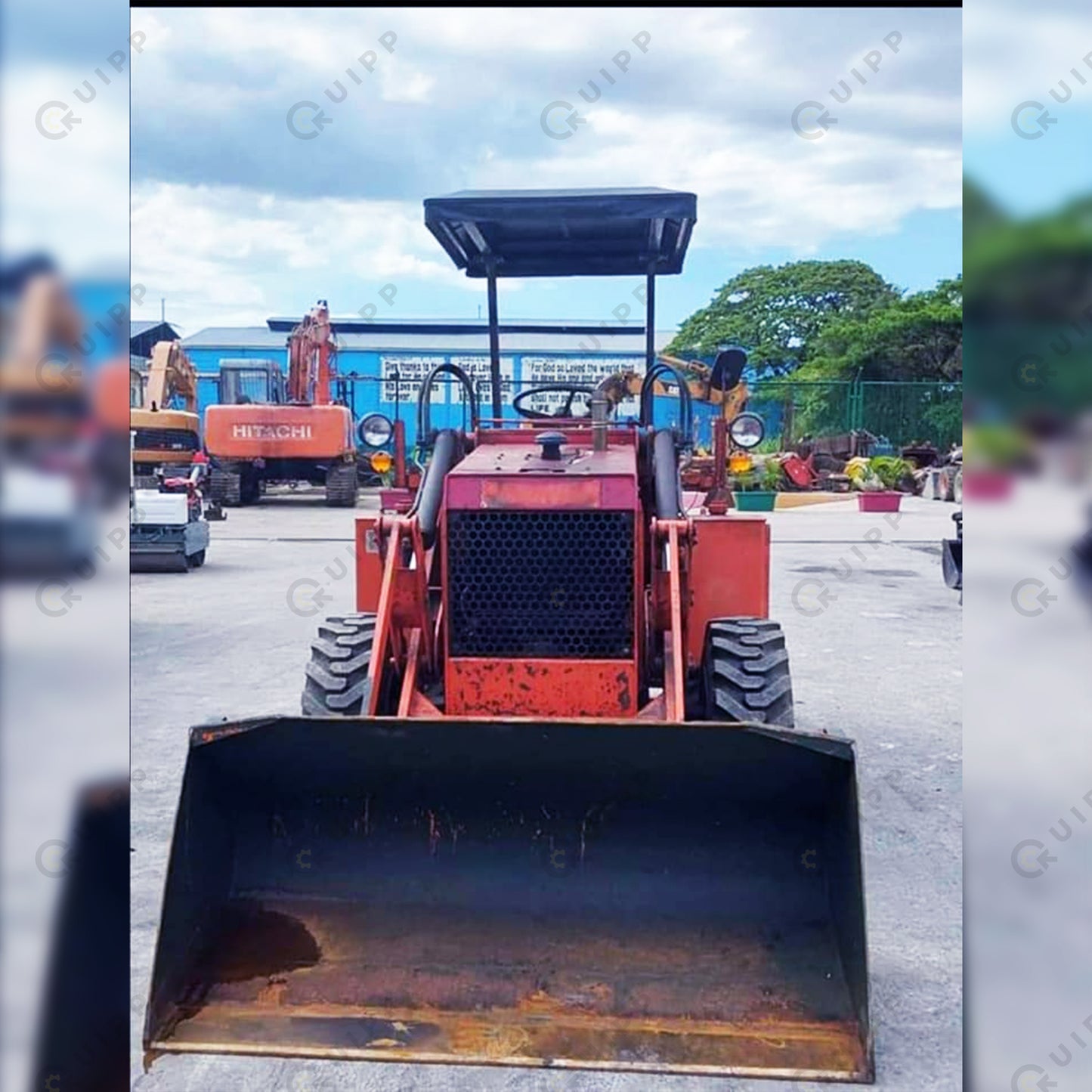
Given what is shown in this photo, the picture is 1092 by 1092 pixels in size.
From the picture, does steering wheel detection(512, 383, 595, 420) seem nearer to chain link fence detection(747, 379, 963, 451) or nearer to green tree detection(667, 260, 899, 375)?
chain link fence detection(747, 379, 963, 451)

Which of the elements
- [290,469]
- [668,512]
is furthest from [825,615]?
[290,469]

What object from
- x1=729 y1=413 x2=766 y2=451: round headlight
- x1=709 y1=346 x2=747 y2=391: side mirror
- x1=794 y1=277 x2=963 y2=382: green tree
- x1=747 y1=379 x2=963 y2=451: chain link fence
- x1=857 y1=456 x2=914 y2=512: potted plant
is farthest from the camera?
x1=794 y1=277 x2=963 y2=382: green tree

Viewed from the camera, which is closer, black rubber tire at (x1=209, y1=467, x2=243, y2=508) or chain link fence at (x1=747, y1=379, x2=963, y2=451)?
black rubber tire at (x1=209, y1=467, x2=243, y2=508)

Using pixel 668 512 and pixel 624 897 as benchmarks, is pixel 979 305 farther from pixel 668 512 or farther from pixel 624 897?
pixel 668 512

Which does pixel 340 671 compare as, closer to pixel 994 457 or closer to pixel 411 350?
pixel 994 457

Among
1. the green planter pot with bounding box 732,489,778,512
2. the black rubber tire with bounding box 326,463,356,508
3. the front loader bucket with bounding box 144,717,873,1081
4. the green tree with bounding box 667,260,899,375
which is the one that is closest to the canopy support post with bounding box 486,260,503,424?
the front loader bucket with bounding box 144,717,873,1081

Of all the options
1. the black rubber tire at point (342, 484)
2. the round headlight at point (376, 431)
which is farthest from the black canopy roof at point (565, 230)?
the black rubber tire at point (342, 484)

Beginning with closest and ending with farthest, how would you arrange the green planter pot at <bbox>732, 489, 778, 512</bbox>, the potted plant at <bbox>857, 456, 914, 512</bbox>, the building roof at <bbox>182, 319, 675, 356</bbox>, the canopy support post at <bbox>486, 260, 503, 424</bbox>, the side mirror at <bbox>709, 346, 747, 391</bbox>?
the side mirror at <bbox>709, 346, 747, 391</bbox> < the canopy support post at <bbox>486, 260, 503, 424</bbox> < the green planter pot at <bbox>732, 489, 778, 512</bbox> < the potted plant at <bbox>857, 456, 914, 512</bbox> < the building roof at <bbox>182, 319, 675, 356</bbox>

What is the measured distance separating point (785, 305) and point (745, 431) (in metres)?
37.7

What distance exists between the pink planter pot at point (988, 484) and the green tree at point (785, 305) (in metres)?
38.6

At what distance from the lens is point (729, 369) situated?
15.2 feet

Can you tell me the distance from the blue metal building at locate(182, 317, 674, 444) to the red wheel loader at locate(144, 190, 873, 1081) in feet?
63.4

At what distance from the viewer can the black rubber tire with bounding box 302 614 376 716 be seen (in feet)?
14.5

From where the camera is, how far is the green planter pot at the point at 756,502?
68.4 ft
